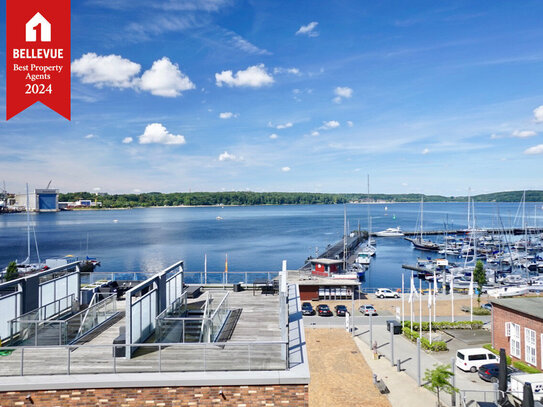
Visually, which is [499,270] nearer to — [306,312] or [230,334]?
[306,312]

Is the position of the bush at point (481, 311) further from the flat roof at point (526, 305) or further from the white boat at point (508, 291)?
the flat roof at point (526, 305)

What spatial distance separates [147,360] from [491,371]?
66.1 ft

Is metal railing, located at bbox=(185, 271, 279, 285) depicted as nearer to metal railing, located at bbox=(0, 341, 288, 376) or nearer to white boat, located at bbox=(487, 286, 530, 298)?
metal railing, located at bbox=(0, 341, 288, 376)

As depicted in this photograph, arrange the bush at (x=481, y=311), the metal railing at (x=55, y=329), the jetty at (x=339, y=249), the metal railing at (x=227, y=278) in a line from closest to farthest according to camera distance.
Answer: the metal railing at (x=55, y=329) → the metal railing at (x=227, y=278) → the bush at (x=481, y=311) → the jetty at (x=339, y=249)

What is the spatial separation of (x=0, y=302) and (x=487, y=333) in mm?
32269

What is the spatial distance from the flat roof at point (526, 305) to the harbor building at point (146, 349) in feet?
54.5

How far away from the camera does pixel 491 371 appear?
21.5 meters

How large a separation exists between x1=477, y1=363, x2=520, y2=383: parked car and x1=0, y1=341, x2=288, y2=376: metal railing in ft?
55.9

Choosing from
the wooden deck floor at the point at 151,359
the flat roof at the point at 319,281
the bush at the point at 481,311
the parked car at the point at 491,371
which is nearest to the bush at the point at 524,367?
the parked car at the point at 491,371

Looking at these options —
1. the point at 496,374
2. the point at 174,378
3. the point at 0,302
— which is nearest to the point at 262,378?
the point at 174,378

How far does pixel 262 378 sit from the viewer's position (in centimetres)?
847

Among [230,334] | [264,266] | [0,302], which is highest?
[0,302]

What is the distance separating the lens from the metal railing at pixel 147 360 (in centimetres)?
895

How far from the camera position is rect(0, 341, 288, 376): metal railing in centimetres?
895
